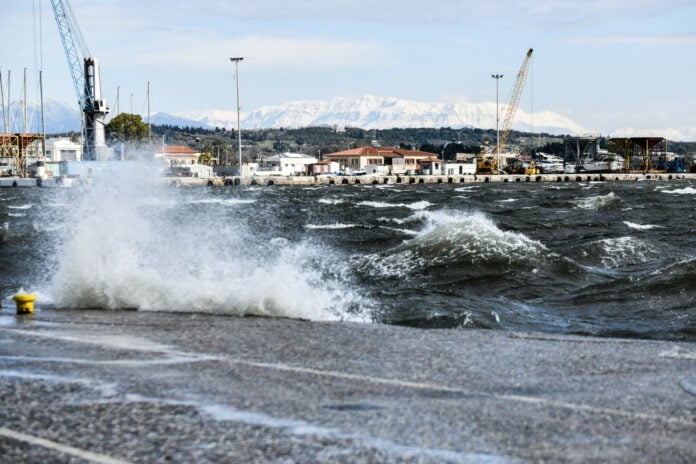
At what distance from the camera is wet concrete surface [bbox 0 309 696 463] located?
6000mm

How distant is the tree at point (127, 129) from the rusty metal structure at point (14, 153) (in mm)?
28210

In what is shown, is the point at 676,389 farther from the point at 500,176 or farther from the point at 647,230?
the point at 500,176

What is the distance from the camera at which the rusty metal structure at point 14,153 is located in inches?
5200

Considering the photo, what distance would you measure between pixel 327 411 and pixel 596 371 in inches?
106

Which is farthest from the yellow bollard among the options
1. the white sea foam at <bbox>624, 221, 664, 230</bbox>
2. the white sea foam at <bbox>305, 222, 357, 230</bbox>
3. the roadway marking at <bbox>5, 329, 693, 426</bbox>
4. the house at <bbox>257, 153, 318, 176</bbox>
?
the house at <bbox>257, 153, 318, 176</bbox>

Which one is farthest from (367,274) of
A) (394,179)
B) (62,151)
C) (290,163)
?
(290,163)

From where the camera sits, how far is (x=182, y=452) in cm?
596

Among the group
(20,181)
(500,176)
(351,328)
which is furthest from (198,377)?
(500,176)

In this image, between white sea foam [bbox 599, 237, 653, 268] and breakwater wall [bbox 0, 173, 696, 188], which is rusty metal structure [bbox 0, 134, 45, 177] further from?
white sea foam [bbox 599, 237, 653, 268]

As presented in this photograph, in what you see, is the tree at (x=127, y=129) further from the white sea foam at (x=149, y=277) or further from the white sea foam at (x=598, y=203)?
the white sea foam at (x=149, y=277)

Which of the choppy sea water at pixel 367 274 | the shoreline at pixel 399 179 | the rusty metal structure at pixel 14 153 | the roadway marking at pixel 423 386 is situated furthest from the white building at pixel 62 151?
the roadway marking at pixel 423 386

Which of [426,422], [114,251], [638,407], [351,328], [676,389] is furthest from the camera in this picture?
[114,251]

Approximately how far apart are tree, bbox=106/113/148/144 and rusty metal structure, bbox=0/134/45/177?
28.2m

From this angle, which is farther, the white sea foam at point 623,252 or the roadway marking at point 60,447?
the white sea foam at point 623,252
